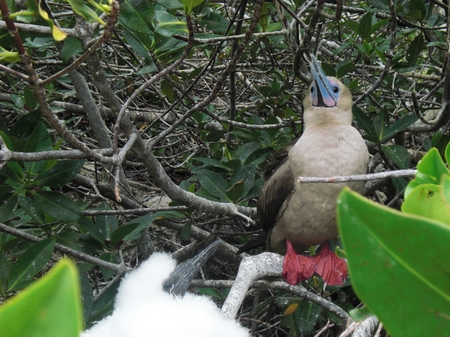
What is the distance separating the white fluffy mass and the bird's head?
1486 mm

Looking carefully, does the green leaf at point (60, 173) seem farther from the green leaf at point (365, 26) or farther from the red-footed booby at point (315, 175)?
the green leaf at point (365, 26)

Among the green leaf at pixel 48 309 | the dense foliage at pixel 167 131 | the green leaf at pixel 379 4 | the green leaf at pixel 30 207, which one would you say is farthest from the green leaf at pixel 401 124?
the green leaf at pixel 48 309

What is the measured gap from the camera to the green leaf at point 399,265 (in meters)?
0.51

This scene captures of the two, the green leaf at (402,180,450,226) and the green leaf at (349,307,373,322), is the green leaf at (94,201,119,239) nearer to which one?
the green leaf at (349,307,373,322)

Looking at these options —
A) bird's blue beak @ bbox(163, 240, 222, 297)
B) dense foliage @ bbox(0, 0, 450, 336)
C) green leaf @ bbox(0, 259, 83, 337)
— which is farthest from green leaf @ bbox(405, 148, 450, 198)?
bird's blue beak @ bbox(163, 240, 222, 297)

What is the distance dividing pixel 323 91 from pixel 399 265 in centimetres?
225

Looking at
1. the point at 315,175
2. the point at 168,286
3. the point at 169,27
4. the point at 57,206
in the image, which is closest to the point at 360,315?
the point at 168,286

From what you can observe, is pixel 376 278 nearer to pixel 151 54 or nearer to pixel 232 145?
pixel 151 54

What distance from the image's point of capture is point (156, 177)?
2332 mm

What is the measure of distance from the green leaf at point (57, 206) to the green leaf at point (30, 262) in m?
0.19

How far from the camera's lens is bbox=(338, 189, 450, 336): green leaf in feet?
1.69

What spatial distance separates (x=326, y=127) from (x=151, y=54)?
104 centimetres

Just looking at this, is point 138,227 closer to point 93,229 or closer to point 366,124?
point 93,229

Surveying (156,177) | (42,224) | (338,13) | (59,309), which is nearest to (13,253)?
(42,224)
